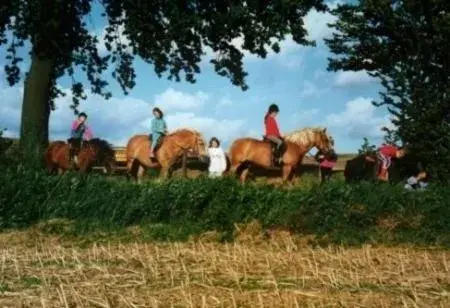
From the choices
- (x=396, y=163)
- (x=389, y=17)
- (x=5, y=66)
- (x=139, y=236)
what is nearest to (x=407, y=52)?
(x=389, y=17)

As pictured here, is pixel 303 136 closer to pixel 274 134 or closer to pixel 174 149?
pixel 274 134

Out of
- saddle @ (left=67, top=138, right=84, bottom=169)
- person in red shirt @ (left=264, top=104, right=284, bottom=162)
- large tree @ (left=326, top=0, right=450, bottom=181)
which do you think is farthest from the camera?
saddle @ (left=67, top=138, right=84, bottom=169)

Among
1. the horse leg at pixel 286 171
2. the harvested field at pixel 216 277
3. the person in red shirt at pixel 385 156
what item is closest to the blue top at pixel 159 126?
the horse leg at pixel 286 171

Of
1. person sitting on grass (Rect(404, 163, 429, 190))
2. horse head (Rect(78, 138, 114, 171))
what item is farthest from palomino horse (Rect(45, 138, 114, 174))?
person sitting on grass (Rect(404, 163, 429, 190))

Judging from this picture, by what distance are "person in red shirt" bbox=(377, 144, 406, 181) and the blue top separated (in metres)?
6.92

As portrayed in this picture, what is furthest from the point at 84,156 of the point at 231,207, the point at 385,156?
the point at 231,207

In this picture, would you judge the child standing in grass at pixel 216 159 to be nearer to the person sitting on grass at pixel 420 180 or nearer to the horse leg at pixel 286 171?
the horse leg at pixel 286 171

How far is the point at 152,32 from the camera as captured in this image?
81.6 feet

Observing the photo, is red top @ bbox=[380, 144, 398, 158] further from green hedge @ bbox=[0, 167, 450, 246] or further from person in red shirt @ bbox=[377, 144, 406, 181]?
green hedge @ bbox=[0, 167, 450, 246]

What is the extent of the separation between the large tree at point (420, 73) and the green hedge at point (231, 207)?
3043mm

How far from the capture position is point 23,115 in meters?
24.9

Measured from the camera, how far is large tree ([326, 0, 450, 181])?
1609 centimetres

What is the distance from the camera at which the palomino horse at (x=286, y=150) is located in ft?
74.9

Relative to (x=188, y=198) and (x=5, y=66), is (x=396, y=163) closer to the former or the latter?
(x=188, y=198)
